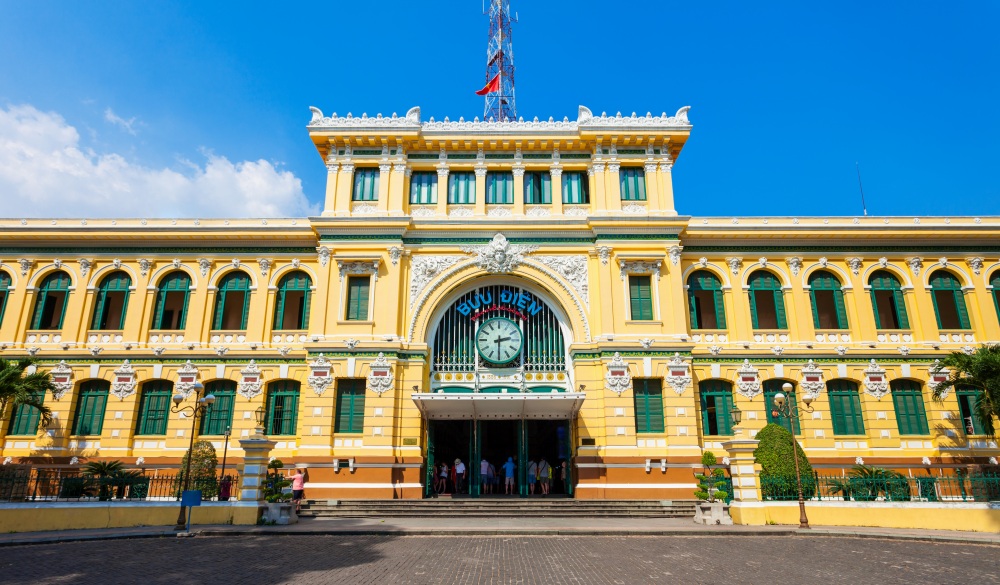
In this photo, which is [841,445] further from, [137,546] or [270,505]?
[137,546]

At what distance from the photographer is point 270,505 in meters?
19.2

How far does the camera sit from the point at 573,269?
2708 centimetres

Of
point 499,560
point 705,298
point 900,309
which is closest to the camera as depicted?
point 499,560

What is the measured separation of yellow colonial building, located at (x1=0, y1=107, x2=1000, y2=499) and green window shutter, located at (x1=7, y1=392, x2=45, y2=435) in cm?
10

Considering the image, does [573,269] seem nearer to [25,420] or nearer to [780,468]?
[780,468]

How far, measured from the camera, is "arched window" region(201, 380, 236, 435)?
26359mm

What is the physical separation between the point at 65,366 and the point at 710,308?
29.3m

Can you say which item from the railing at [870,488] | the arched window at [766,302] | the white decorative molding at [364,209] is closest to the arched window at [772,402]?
the arched window at [766,302]

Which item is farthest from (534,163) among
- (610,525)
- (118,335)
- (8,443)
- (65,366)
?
(8,443)

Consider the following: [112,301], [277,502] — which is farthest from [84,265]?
[277,502]

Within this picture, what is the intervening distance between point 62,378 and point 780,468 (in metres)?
29.4

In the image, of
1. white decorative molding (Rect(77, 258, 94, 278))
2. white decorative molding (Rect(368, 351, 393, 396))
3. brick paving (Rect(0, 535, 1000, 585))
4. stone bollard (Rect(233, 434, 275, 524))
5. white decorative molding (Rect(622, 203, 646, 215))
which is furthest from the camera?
white decorative molding (Rect(77, 258, 94, 278))

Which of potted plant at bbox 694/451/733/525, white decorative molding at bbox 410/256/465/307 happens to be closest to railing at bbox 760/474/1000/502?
potted plant at bbox 694/451/733/525

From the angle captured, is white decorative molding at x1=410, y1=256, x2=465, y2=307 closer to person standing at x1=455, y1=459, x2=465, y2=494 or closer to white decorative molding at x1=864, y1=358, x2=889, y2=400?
person standing at x1=455, y1=459, x2=465, y2=494
